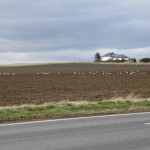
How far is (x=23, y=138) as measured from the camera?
11.8 m

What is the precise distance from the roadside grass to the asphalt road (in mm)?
1596

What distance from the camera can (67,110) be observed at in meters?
19.1

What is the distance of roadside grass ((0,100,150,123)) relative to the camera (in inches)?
674

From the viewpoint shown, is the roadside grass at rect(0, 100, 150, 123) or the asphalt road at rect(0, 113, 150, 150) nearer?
the asphalt road at rect(0, 113, 150, 150)

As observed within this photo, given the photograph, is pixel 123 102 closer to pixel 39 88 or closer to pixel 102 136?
pixel 102 136

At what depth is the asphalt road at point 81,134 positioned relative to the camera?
34.8 feet

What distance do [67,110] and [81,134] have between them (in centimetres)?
670

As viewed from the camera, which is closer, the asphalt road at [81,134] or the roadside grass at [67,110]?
the asphalt road at [81,134]

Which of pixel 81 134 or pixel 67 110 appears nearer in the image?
pixel 81 134

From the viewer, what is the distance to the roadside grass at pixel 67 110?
17109 mm

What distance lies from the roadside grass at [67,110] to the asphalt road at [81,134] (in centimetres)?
160

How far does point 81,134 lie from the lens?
1246 cm

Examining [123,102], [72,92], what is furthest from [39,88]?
[123,102]

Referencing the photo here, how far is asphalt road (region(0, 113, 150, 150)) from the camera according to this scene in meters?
10.6
